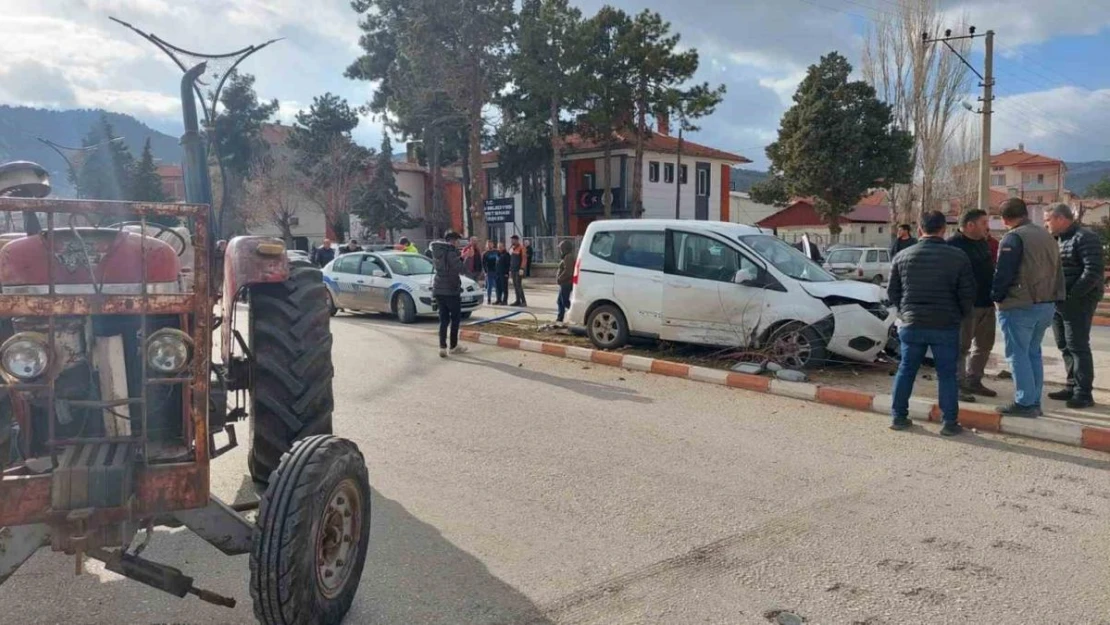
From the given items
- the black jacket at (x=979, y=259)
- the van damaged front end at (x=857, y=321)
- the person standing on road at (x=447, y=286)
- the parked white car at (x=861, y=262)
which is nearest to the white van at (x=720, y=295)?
the van damaged front end at (x=857, y=321)

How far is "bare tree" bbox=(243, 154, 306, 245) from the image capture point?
44906 millimetres

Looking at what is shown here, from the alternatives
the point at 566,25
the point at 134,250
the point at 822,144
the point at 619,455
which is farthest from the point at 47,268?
the point at 822,144

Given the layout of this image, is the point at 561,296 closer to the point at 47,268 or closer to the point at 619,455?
the point at 619,455

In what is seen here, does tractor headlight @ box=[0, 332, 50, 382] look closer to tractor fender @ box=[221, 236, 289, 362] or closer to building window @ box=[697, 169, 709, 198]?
tractor fender @ box=[221, 236, 289, 362]

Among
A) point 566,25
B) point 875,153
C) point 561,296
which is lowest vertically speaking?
point 561,296

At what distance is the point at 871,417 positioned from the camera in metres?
7.07

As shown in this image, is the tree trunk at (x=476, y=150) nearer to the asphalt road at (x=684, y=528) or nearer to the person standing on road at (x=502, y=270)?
the person standing on road at (x=502, y=270)

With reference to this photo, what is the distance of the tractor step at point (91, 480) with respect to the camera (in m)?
2.59

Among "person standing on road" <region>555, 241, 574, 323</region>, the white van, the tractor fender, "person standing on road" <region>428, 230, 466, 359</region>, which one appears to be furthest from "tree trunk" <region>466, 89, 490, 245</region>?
the tractor fender

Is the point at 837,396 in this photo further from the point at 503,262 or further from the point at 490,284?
the point at 490,284

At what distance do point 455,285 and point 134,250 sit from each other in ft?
23.9

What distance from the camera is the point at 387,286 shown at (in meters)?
15.6

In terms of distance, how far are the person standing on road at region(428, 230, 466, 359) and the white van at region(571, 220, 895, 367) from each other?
1714 millimetres

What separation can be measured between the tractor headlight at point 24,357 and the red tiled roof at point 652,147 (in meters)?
33.5
